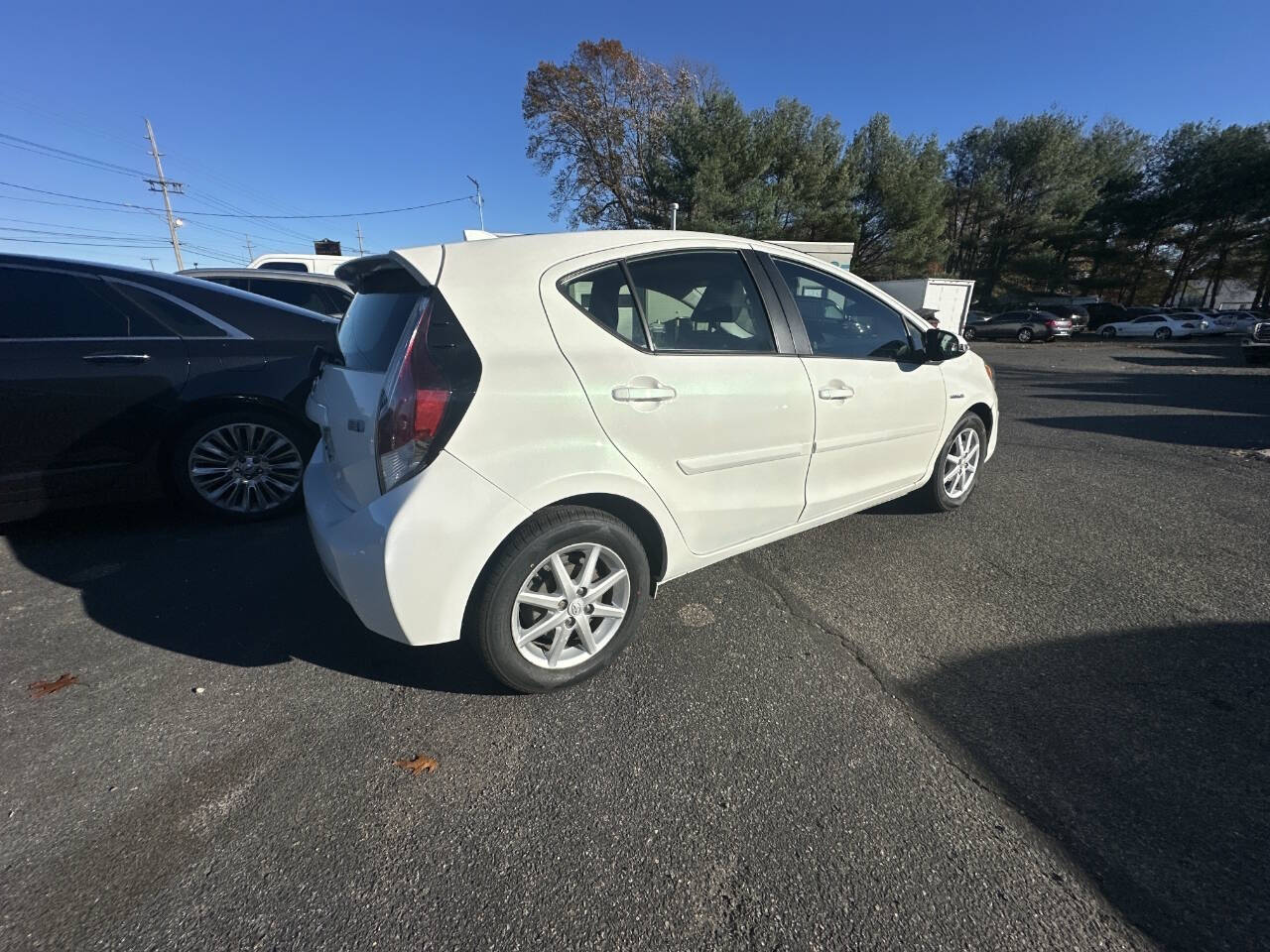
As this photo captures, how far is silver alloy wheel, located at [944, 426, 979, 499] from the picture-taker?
12.3 ft

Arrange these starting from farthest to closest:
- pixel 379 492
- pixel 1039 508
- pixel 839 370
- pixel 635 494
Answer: pixel 1039 508 → pixel 839 370 → pixel 635 494 → pixel 379 492

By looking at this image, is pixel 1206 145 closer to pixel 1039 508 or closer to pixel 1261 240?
pixel 1261 240

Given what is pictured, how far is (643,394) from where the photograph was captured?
208 cm

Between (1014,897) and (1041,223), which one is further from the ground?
(1041,223)

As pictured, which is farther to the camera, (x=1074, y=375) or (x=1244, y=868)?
(x=1074, y=375)

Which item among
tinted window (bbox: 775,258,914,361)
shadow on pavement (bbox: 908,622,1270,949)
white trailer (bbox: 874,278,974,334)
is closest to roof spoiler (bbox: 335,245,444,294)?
tinted window (bbox: 775,258,914,361)

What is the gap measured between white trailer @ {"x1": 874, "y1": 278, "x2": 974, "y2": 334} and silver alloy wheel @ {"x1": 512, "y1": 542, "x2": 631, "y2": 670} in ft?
66.3

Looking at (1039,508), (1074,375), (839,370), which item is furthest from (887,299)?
(1074,375)

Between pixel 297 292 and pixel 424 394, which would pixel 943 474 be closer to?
pixel 424 394

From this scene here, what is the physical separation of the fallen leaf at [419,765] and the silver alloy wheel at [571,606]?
43 cm

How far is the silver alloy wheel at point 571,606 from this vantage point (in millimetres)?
2039

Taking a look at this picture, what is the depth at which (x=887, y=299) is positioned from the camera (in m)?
3.23

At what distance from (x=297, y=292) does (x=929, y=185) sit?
3168cm

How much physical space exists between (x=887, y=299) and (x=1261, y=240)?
1853 inches
